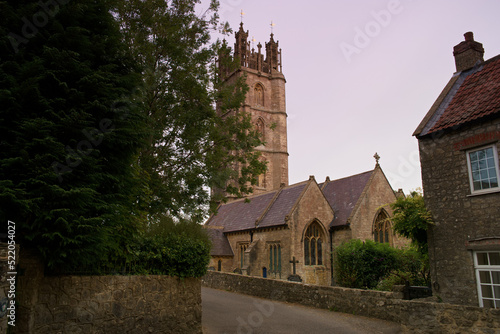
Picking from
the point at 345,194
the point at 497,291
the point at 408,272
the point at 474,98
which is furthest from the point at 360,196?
the point at 497,291

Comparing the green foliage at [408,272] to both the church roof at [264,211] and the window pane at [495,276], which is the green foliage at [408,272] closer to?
the window pane at [495,276]

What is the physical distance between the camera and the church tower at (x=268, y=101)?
174 ft

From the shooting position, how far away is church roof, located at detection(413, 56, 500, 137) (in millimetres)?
12047

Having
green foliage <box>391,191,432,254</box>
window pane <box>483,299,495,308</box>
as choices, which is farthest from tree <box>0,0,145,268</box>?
window pane <box>483,299,495,308</box>

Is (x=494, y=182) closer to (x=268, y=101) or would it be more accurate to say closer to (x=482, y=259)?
(x=482, y=259)

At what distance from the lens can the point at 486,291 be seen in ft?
36.7

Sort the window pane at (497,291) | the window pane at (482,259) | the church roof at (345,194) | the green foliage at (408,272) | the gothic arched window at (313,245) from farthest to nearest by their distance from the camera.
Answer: the church roof at (345,194) → the gothic arched window at (313,245) → the green foliage at (408,272) → the window pane at (482,259) → the window pane at (497,291)

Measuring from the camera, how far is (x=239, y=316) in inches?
509

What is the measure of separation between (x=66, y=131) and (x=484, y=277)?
12.3 metres

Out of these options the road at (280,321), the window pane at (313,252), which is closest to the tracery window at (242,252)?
the window pane at (313,252)

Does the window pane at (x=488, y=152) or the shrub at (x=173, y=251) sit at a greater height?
the window pane at (x=488, y=152)

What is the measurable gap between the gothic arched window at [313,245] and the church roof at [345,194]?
1302mm

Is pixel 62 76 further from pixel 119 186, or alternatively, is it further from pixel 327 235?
pixel 327 235

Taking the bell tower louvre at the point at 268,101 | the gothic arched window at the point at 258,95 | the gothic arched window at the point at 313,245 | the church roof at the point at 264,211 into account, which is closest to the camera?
the gothic arched window at the point at 313,245
